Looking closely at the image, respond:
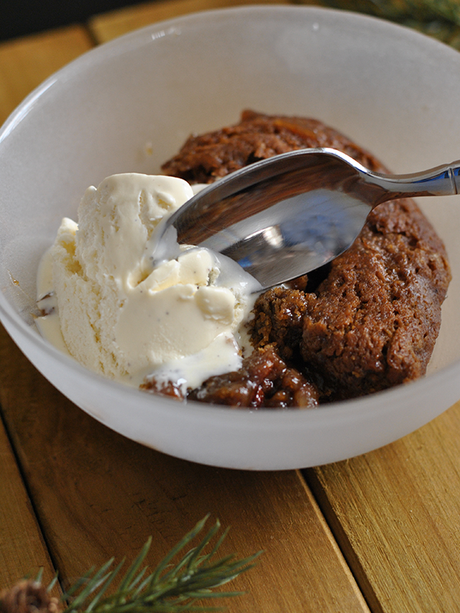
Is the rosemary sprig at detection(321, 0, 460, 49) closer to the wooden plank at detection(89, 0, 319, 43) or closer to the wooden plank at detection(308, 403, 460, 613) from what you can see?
the wooden plank at detection(89, 0, 319, 43)

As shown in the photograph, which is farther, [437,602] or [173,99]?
[173,99]

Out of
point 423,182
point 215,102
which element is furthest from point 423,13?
point 423,182

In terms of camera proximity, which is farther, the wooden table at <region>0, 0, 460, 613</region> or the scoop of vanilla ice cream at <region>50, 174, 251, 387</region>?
the scoop of vanilla ice cream at <region>50, 174, 251, 387</region>

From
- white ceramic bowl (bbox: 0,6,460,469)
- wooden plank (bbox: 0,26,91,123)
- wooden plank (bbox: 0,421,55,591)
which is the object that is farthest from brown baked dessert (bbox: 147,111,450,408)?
wooden plank (bbox: 0,26,91,123)

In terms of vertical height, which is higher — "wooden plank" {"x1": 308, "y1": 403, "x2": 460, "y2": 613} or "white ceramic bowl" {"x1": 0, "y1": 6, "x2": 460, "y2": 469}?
"white ceramic bowl" {"x1": 0, "y1": 6, "x2": 460, "y2": 469}

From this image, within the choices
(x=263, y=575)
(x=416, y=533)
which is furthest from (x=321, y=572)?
(x=416, y=533)

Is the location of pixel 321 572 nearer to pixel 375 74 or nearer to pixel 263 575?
pixel 263 575

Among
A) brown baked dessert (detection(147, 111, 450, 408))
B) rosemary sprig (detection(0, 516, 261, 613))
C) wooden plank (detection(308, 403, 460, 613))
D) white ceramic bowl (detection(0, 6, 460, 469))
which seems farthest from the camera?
white ceramic bowl (detection(0, 6, 460, 469))
